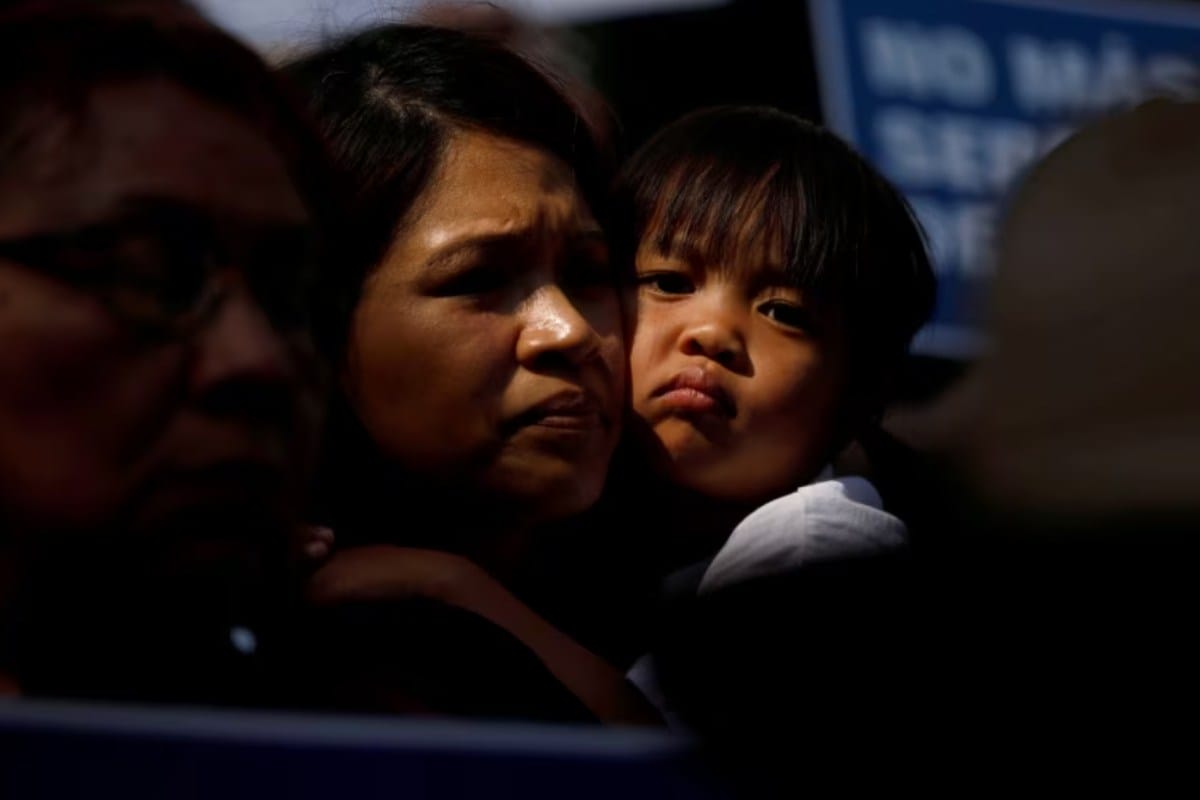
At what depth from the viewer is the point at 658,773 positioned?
1174mm

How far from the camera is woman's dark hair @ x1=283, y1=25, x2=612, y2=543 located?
5.08 feet

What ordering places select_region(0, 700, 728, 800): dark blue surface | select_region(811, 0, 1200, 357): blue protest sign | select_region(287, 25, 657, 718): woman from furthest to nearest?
select_region(811, 0, 1200, 357): blue protest sign < select_region(287, 25, 657, 718): woman < select_region(0, 700, 728, 800): dark blue surface

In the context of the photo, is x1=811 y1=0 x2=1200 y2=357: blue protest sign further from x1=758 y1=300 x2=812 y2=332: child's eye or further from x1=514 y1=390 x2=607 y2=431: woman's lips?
x1=514 y1=390 x2=607 y2=431: woman's lips

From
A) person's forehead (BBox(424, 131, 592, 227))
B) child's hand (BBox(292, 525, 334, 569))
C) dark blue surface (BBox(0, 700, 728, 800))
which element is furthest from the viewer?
person's forehead (BBox(424, 131, 592, 227))

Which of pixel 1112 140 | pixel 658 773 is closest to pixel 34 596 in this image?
pixel 658 773

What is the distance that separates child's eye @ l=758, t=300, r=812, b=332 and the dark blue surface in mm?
699

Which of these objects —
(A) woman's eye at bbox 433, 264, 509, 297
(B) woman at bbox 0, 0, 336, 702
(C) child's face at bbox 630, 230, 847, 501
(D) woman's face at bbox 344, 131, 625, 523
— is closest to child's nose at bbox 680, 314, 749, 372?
(C) child's face at bbox 630, 230, 847, 501

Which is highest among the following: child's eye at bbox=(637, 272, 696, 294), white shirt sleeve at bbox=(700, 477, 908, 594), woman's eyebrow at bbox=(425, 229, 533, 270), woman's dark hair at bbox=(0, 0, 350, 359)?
woman's dark hair at bbox=(0, 0, 350, 359)

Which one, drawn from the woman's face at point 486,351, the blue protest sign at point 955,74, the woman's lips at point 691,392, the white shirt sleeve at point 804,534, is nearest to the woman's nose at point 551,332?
the woman's face at point 486,351

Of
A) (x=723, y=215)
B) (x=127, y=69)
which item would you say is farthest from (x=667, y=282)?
(x=127, y=69)

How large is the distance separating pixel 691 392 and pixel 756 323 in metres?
0.12

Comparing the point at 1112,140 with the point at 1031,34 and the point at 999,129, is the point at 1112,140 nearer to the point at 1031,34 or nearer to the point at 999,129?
the point at 999,129

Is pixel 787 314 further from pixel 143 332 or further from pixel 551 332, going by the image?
pixel 143 332

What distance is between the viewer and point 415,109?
1690 mm
